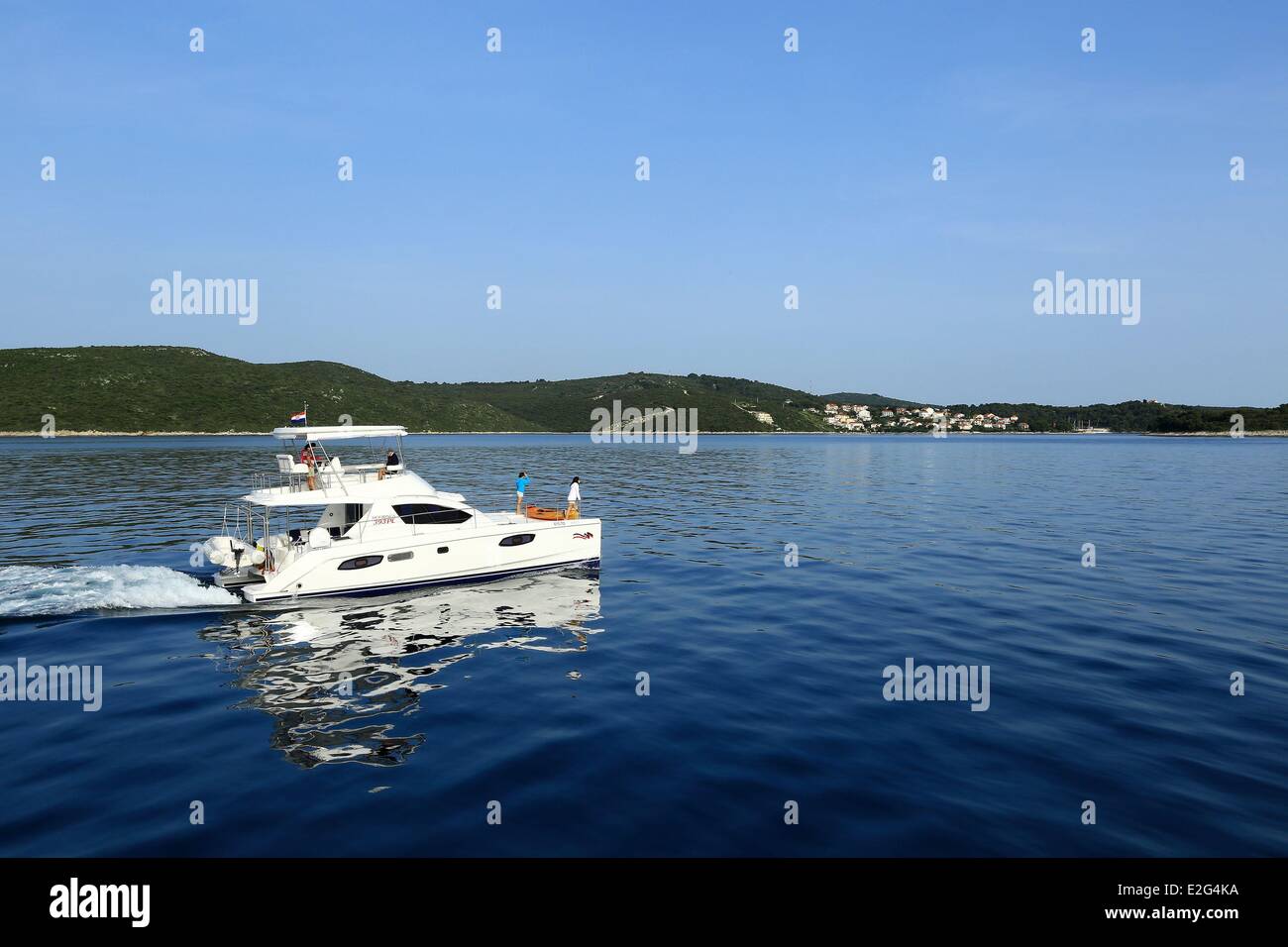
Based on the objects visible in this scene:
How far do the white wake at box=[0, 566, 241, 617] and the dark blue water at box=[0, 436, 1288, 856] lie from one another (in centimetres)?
13

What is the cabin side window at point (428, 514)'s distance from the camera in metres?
22.3

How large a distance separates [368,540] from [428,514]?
2.04 meters

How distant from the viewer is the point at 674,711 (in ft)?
41.8

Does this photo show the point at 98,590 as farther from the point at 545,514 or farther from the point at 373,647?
the point at 545,514

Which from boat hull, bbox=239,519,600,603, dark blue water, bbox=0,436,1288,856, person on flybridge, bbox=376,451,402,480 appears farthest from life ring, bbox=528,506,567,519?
person on flybridge, bbox=376,451,402,480

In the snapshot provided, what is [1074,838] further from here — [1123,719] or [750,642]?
[750,642]

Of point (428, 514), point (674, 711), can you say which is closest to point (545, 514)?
point (428, 514)

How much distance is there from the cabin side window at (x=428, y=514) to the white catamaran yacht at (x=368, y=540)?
3 centimetres

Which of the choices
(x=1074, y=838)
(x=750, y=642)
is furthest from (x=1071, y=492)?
(x=1074, y=838)

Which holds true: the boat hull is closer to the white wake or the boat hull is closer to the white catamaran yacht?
the white catamaran yacht

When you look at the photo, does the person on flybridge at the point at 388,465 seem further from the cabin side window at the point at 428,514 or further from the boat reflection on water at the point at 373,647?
the boat reflection on water at the point at 373,647
